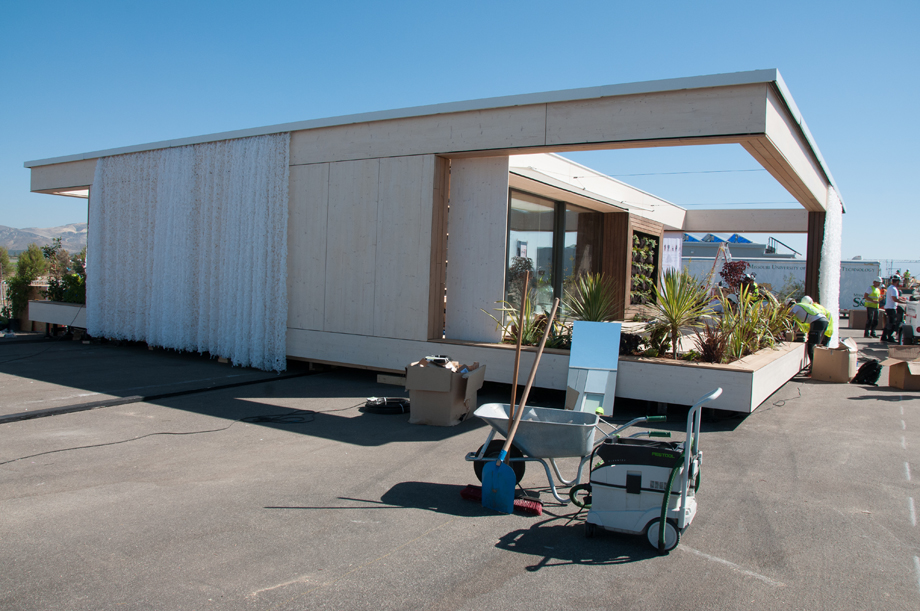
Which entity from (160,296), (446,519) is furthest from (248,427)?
(160,296)

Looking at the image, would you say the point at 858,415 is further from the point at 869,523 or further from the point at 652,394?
the point at 869,523

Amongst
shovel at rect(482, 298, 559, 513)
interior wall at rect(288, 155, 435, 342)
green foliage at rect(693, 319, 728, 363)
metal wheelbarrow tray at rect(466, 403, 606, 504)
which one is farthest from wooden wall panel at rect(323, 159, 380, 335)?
shovel at rect(482, 298, 559, 513)

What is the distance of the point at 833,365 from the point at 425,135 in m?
7.37

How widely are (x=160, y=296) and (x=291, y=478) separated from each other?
26.9 ft

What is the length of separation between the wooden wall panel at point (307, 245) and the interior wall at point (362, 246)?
0.02m

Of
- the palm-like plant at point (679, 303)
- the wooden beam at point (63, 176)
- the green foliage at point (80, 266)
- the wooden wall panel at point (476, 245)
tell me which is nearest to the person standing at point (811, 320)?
the palm-like plant at point (679, 303)

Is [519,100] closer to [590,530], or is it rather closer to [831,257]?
[590,530]

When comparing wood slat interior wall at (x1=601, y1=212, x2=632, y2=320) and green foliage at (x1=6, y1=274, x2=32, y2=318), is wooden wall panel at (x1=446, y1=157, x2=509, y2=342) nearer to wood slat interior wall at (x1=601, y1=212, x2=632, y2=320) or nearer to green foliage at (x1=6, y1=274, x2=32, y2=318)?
wood slat interior wall at (x1=601, y1=212, x2=632, y2=320)

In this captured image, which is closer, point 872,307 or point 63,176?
point 63,176

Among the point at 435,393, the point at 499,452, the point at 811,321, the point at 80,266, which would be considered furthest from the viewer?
the point at 80,266

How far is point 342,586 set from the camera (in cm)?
312

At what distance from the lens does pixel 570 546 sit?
3730mm

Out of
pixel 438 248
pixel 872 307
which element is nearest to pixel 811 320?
pixel 438 248

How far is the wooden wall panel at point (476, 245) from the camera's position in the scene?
872 centimetres
